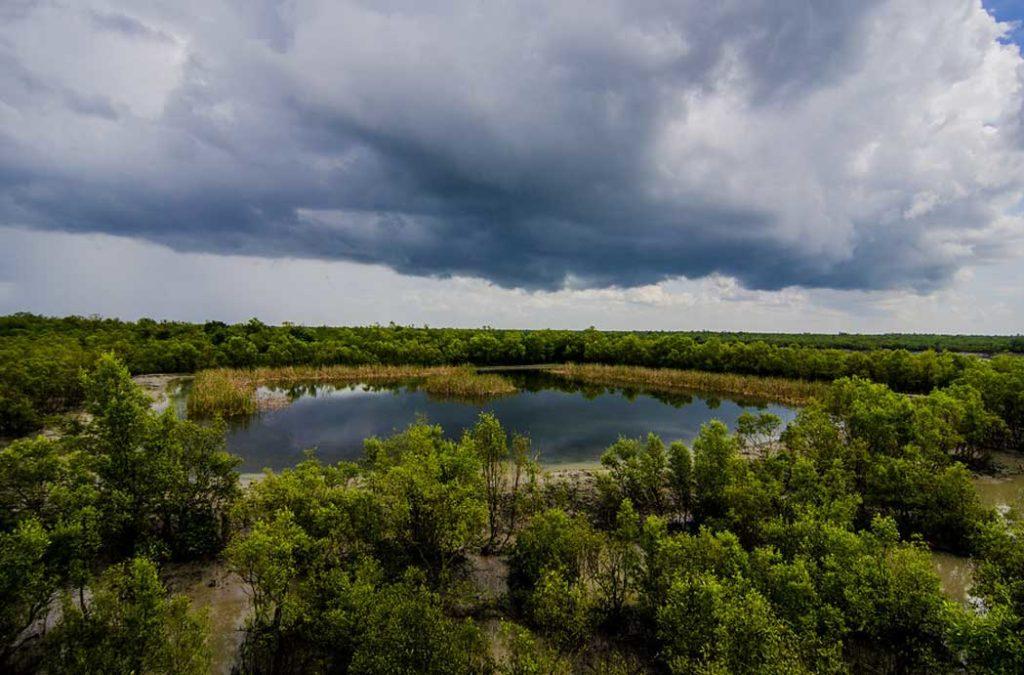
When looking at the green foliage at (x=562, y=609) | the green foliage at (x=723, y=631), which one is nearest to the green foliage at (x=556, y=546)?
the green foliage at (x=562, y=609)

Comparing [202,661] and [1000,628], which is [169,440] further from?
[1000,628]

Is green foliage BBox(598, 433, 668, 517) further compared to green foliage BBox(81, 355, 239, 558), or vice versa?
green foliage BBox(598, 433, 668, 517)

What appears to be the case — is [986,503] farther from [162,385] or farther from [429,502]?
[162,385]

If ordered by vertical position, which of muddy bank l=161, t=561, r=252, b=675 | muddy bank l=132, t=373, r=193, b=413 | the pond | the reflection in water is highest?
muddy bank l=132, t=373, r=193, b=413

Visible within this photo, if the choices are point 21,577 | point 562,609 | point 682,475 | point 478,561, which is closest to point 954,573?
A: point 682,475

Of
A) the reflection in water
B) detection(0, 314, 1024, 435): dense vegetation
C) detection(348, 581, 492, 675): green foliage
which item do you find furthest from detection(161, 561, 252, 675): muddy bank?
detection(0, 314, 1024, 435): dense vegetation

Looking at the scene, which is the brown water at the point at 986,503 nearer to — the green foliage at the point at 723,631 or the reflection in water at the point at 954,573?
the reflection in water at the point at 954,573

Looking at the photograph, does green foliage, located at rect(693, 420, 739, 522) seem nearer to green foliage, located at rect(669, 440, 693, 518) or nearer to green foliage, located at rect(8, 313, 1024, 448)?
green foliage, located at rect(669, 440, 693, 518)
